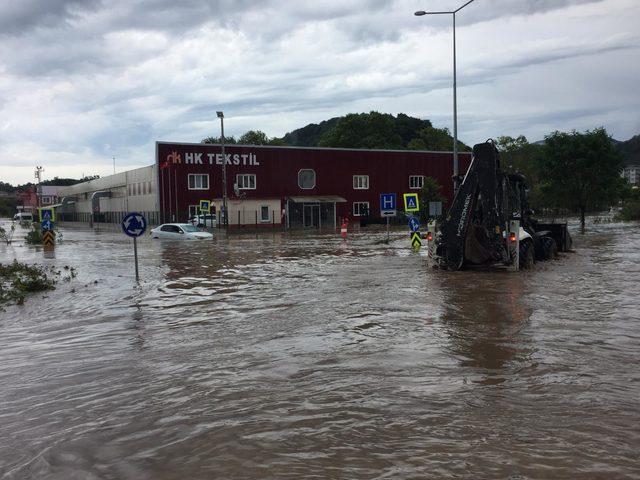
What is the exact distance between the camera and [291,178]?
59.7 metres

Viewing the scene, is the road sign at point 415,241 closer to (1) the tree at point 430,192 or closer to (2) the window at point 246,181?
(1) the tree at point 430,192

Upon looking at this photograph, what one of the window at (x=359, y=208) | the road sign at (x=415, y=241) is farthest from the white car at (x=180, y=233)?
the window at (x=359, y=208)

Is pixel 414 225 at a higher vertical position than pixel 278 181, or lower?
lower

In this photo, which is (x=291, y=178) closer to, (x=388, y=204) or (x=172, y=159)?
(x=172, y=159)

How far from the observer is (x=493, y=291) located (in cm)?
1346

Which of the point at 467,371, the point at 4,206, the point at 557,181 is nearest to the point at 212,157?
the point at 557,181

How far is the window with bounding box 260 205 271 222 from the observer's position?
54.8m

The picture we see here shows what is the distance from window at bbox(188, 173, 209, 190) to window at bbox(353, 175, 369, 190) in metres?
15.9

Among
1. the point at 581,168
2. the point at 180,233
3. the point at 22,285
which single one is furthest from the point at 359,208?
the point at 22,285

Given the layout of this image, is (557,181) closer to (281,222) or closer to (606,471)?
(281,222)

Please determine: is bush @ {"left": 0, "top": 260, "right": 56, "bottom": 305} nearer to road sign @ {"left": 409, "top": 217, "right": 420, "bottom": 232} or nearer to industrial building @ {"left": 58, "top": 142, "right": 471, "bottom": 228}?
road sign @ {"left": 409, "top": 217, "right": 420, "bottom": 232}

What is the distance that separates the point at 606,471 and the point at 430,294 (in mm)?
8760

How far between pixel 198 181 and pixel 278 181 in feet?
26.6

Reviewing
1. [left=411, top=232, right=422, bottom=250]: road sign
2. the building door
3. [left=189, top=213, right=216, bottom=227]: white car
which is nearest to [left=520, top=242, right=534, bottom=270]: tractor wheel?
[left=411, top=232, right=422, bottom=250]: road sign
